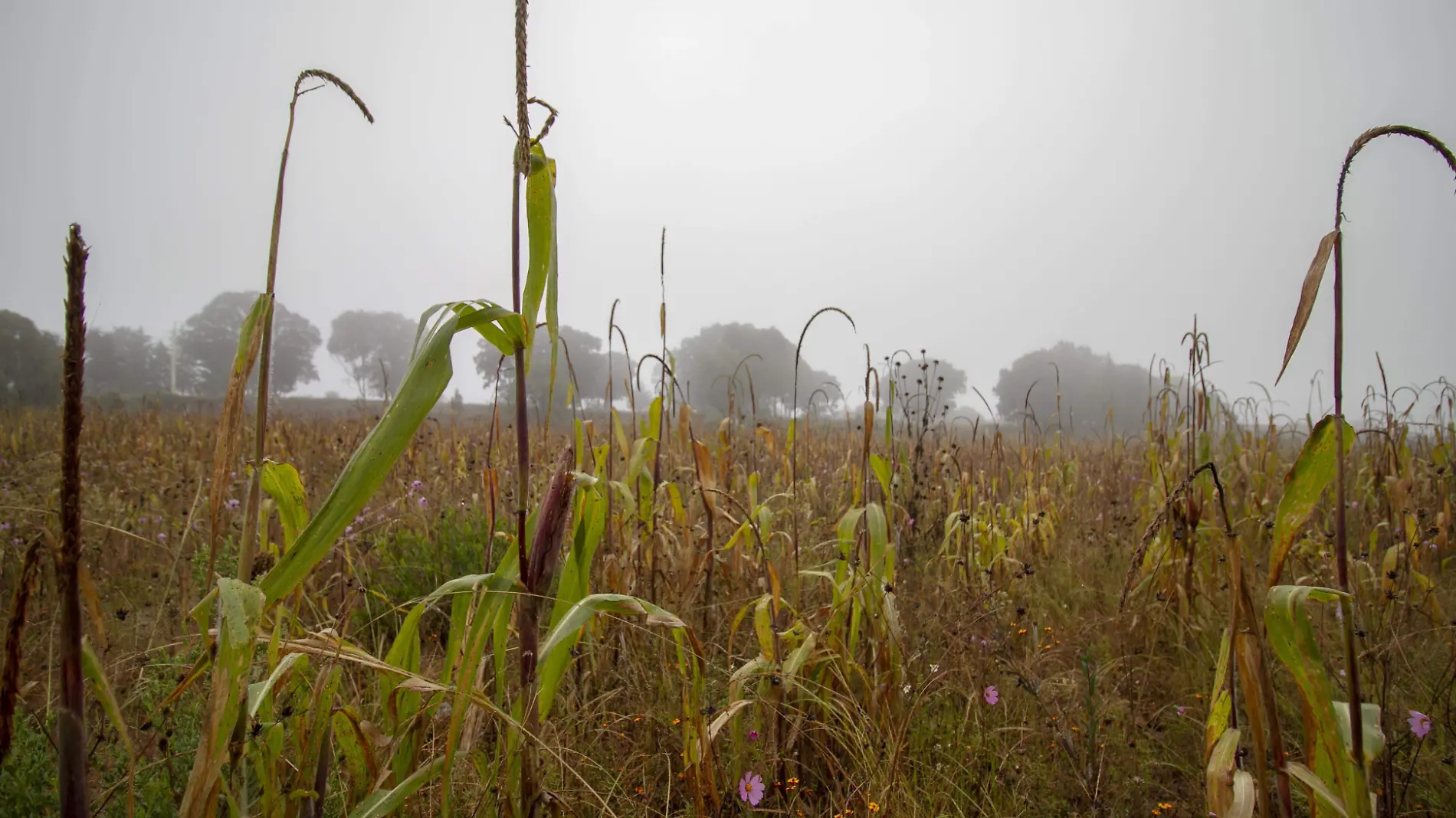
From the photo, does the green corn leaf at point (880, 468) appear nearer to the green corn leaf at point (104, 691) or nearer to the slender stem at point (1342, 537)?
the slender stem at point (1342, 537)

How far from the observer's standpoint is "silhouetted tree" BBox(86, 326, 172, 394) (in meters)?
59.8

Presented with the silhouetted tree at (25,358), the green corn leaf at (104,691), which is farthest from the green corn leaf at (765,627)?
the silhouetted tree at (25,358)

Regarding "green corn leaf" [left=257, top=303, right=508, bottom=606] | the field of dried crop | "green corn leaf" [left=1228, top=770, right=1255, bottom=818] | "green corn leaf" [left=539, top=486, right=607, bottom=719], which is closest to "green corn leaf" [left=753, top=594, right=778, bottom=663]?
the field of dried crop

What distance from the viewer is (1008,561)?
2912mm

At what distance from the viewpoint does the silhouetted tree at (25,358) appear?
3142 cm

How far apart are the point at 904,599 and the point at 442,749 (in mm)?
1896

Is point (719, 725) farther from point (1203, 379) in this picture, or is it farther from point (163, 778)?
point (1203, 379)

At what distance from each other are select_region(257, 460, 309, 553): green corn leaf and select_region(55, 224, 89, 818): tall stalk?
0.48 meters

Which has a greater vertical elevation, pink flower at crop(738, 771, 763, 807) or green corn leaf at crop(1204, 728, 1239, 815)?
green corn leaf at crop(1204, 728, 1239, 815)

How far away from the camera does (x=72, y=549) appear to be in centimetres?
55

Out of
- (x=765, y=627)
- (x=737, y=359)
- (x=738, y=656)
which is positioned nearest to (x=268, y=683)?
(x=765, y=627)

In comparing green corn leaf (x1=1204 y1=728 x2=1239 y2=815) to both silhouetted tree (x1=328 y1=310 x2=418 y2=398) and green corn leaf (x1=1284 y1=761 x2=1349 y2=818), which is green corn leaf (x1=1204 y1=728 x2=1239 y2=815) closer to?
green corn leaf (x1=1284 y1=761 x2=1349 y2=818)

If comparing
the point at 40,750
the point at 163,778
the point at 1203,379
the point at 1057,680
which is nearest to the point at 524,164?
the point at 163,778

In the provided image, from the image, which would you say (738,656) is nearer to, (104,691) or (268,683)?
(268,683)
